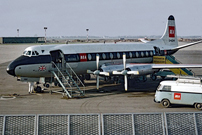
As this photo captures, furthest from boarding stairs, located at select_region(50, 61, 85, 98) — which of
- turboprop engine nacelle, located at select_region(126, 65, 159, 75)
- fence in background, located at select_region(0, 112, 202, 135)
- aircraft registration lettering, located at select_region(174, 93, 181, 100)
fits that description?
fence in background, located at select_region(0, 112, 202, 135)

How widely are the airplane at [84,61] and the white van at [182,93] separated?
5.72 metres

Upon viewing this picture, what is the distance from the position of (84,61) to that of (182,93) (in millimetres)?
11707

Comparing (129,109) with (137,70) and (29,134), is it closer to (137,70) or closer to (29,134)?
(137,70)

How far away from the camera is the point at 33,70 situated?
28.7m

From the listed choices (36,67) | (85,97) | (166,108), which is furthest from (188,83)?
(36,67)

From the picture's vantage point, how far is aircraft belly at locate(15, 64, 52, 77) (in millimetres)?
28203

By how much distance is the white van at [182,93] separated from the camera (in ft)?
75.5

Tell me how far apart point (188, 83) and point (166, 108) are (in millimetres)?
2706

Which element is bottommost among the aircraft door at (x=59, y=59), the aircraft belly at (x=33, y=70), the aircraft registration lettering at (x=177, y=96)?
the aircraft registration lettering at (x=177, y=96)
